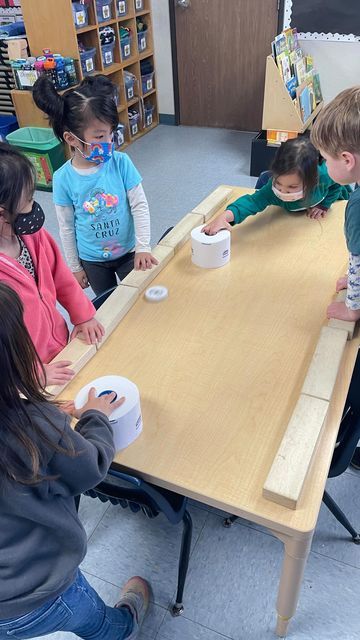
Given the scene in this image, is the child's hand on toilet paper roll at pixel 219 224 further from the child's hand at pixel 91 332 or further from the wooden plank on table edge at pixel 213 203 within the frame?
the child's hand at pixel 91 332

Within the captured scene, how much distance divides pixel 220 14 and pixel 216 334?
12.7 ft

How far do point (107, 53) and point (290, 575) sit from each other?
155 inches

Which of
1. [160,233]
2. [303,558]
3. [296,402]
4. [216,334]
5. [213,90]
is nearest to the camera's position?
[303,558]

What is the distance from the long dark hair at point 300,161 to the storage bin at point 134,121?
3.15 metres

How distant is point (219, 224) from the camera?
Result: 1502 millimetres

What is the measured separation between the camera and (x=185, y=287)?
4.45ft

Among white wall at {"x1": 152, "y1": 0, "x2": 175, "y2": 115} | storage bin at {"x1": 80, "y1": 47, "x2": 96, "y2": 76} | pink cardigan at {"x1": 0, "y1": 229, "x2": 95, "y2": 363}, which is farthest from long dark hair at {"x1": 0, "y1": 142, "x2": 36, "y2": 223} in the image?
white wall at {"x1": 152, "y1": 0, "x2": 175, "y2": 115}

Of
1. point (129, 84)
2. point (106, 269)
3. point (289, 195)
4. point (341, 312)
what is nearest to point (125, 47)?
point (129, 84)

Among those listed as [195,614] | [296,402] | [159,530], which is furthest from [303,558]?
[159,530]

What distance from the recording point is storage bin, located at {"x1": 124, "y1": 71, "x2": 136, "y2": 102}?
13.4 feet

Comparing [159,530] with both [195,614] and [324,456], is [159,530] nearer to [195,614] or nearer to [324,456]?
[195,614]

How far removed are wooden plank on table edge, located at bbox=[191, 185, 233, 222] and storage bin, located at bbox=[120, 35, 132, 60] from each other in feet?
9.17

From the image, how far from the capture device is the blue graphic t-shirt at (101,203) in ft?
4.97

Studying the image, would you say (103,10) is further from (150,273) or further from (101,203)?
(150,273)
